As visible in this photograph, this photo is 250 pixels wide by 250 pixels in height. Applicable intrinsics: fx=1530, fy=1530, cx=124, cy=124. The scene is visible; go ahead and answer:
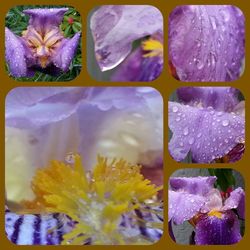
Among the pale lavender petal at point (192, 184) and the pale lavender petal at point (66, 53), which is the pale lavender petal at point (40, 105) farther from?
the pale lavender petal at point (192, 184)

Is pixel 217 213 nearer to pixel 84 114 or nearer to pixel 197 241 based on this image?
pixel 197 241

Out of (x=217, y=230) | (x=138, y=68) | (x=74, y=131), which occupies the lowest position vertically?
(x=217, y=230)

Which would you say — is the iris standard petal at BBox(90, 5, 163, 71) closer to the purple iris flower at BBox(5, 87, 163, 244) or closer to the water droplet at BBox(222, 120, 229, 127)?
the purple iris flower at BBox(5, 87, 163, 244)

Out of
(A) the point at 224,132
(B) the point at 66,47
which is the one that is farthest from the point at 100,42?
(A) the point at 224,132

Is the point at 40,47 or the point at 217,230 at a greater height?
the point at 40,47

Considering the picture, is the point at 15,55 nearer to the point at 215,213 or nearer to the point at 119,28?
the point at 119,28

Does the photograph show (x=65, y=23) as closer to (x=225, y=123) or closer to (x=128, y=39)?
(x=128, y=39)

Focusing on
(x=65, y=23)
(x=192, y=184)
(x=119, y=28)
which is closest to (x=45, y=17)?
(x=65, y=23)
